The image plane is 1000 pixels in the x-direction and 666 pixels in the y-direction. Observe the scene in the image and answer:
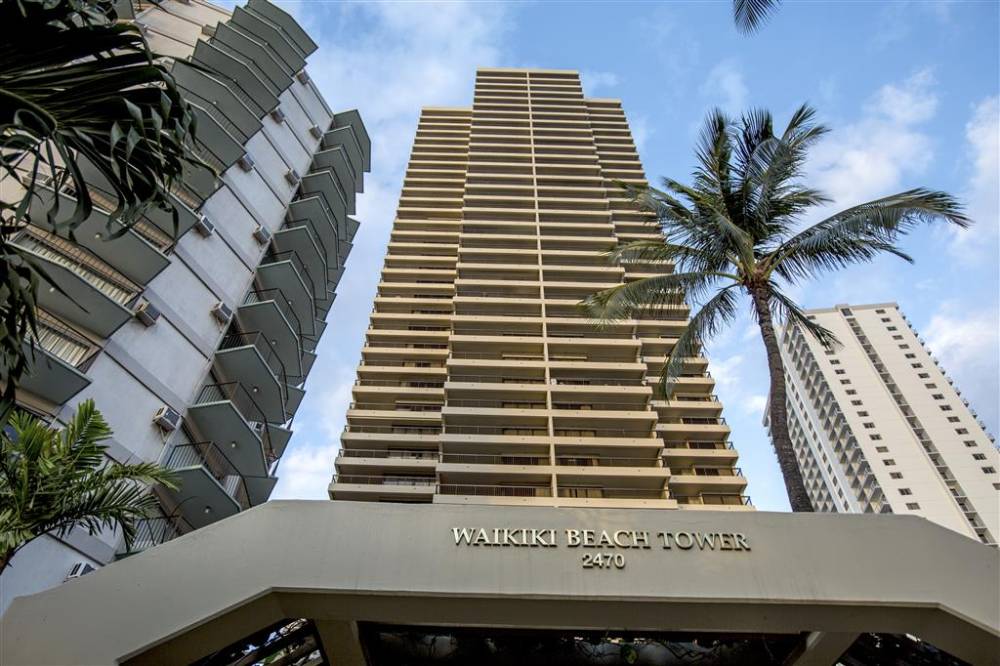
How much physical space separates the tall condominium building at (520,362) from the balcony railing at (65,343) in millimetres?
19093

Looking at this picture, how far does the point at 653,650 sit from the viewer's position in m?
8.00

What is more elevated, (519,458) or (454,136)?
(454,136)

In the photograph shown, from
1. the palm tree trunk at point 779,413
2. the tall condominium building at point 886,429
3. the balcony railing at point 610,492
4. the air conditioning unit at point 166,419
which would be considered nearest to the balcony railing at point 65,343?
the air conditioning unit at point 166,419

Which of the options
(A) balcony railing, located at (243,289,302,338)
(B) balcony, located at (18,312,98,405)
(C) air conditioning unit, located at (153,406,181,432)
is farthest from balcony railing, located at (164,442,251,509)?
(A) balcony railing, located at (243,289,302,338)

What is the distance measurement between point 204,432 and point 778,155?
54.3ft

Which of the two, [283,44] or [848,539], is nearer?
[848,539]

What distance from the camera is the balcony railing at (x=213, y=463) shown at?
54.5 feet

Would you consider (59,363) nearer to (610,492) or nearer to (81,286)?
(81,286)

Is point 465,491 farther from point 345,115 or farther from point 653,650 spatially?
point 653,650

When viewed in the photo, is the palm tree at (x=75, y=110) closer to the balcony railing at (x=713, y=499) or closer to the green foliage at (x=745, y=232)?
the green foliage at (x=745, y=232)

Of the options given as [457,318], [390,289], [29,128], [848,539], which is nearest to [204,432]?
[29,128]

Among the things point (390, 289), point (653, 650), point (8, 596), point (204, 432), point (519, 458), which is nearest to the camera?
point (653, 650)

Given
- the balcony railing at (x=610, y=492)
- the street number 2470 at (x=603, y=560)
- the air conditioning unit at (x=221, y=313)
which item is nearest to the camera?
the street number 2470 at (x=603, y=560)

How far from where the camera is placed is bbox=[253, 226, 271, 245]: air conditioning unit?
2227cm
